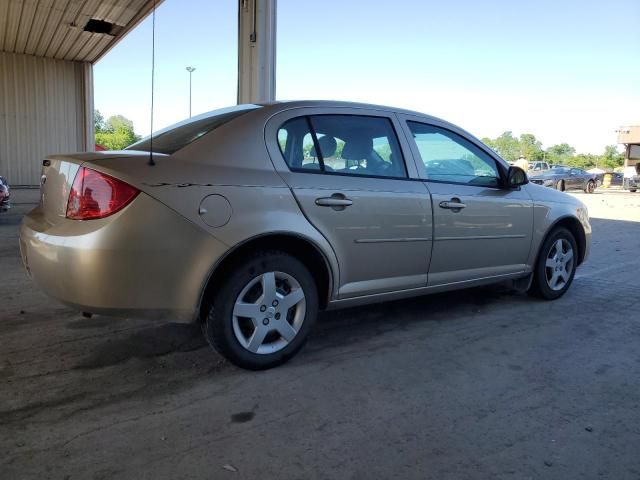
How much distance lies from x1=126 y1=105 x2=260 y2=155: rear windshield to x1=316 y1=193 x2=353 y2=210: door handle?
0.72 metres

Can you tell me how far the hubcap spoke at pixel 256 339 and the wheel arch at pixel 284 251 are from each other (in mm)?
302

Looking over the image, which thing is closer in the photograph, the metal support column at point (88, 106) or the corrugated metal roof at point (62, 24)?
the corrugated metal roof at point (62, 24)

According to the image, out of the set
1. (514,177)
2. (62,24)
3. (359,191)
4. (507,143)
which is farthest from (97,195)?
(507,143)

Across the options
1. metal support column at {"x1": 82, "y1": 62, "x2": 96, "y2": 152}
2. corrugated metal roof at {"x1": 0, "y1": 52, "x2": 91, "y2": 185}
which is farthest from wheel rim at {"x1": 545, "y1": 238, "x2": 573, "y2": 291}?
corrugated metal roof at {"x1": 0, "y1": 52, "x2": 91, "y2": 185}

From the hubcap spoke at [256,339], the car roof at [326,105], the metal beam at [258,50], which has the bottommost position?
the hubcap spoke at [256,339]

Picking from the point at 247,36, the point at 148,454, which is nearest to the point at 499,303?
the point at 148,454

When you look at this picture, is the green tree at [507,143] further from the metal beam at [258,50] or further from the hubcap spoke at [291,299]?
the hubcap spoke at [291,299]

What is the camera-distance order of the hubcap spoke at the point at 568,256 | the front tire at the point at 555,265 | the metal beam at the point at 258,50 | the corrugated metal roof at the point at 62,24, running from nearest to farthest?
the front tire at the point at 555,265
the hubcap spoke at the point at 568,256
the metal beam at the point at 258,50
the corrugated metal roof at the point at 62,24

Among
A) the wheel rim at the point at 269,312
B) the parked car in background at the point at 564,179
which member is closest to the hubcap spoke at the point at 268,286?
the wheel rim at the point at 269,312

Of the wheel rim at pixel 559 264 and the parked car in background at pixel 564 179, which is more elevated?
the parked car in background at pixel 564 179

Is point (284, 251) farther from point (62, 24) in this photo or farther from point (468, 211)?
point (62, 24)

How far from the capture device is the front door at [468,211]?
3725 mm

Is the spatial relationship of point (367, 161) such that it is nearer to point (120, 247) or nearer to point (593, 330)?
point (120, 247)

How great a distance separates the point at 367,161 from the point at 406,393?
5.05 feet
